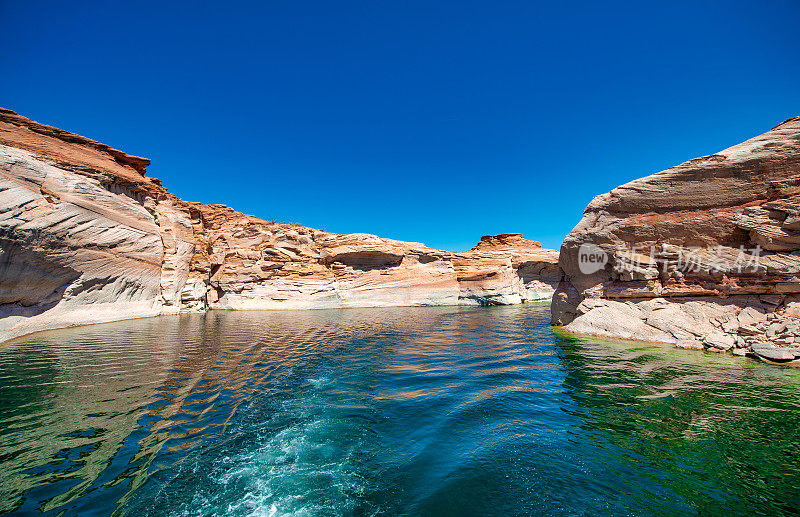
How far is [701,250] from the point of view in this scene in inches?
402

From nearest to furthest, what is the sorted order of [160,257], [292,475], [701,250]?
[292,475] < [701,250] < [160,257]

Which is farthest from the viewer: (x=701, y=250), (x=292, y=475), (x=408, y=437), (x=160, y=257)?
(x=160, y=257)

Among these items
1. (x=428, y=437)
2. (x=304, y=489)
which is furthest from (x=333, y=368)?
(x=304, y=489)

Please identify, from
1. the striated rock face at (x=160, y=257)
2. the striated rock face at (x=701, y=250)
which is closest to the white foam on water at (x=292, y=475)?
the striated rock face at (x=701, y=250)

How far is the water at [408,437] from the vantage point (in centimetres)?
330

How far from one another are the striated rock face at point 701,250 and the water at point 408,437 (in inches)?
64.5

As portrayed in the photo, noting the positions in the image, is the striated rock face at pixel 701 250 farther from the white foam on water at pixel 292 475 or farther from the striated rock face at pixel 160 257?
the striated rock face at pixel 160 257

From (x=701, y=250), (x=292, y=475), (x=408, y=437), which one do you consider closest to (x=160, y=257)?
(x=292, y=475)

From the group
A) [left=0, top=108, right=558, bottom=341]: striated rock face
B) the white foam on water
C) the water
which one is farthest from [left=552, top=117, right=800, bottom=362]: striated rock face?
[left=0, top=108, right=558, bottom=341]: striated rock face

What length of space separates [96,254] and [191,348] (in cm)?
1574

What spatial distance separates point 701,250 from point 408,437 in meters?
11.6

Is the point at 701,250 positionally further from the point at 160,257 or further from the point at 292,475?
the point at 160,257

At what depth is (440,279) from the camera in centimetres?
3888

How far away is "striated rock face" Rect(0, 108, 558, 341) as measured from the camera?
676 inches
